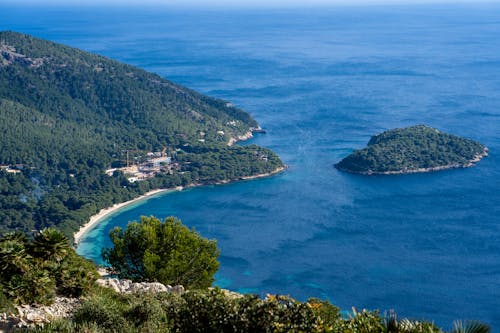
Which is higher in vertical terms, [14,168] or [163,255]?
[163,255]

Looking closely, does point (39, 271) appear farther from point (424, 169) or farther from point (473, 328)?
point (424, 169)

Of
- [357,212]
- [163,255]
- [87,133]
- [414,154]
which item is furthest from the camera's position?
[87,133]

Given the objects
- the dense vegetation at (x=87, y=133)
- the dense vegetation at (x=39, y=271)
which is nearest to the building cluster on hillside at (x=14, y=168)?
the dense vegetation at (x=87, y=133)

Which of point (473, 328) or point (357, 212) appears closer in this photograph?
point (473, 328)

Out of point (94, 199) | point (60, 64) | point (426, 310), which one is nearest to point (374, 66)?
point (60, 64)

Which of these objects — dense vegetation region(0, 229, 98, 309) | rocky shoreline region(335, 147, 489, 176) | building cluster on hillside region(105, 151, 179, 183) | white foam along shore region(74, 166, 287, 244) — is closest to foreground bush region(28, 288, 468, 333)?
dense vegetation region(0, 229, 98, 309)

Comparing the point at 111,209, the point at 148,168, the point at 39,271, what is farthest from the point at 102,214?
the point at 39,271
